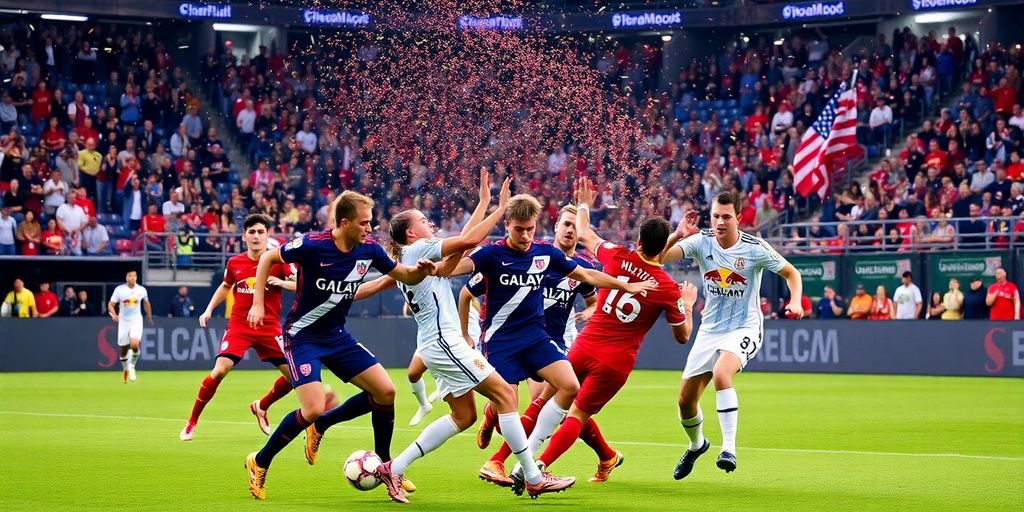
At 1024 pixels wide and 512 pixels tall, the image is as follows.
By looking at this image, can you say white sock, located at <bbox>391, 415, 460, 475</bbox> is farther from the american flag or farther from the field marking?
the american flag

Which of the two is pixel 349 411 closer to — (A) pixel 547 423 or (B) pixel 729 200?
(A) pixel 547 423

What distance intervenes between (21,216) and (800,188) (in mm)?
17092

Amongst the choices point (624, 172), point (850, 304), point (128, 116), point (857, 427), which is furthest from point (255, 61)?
point (857, 427)

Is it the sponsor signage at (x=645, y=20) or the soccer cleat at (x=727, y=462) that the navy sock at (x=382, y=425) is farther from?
the sponsor signage at (x=645, y=20)

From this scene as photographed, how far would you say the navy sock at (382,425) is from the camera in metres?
10.8

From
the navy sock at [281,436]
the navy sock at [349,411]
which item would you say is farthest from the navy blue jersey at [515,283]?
the navy sock at [281,436]

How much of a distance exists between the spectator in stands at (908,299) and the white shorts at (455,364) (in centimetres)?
1982

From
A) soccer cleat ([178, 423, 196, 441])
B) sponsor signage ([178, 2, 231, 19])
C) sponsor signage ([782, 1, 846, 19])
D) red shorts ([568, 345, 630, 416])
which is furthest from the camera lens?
sponsor signage ([782, 1, 846, 19])

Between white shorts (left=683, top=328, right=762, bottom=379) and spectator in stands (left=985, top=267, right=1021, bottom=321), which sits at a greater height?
white shorts (left=683, top=328, right=762, bottom=379)

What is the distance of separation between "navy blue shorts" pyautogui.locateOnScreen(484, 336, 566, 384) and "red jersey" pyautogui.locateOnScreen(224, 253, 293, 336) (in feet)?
18.2

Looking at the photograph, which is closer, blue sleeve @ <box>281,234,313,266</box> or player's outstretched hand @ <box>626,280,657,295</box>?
blue sleeve @ <box>281,234,313,266</box>

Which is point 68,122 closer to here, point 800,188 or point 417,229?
point 800,188

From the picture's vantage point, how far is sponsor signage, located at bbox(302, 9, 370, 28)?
43.0 m

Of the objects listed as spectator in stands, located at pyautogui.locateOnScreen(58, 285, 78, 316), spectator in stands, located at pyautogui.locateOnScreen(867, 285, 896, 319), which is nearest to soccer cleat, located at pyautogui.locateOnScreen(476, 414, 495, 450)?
spectator in stands, located at pyautogui.locateOnScreen(867, 285, 896, 319)
